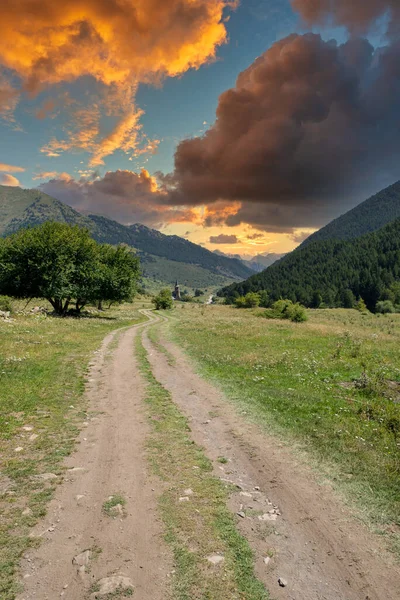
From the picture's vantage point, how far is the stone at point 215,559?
5906mm

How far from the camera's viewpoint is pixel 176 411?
46.0ft

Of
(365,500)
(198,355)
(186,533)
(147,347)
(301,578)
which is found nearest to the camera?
(301,578)

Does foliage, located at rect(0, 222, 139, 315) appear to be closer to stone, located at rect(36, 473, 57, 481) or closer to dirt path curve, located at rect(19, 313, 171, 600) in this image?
dirt path curve, located at rect(19, 313, 171, 600)

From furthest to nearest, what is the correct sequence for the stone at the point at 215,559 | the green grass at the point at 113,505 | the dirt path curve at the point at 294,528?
the green grass at the point at 113,505 < the stone at the point at 215,559 < the dirt path curve at the point at 294,528

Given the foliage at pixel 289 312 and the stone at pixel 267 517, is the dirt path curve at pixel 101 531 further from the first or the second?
the foliage at pixel 289 312

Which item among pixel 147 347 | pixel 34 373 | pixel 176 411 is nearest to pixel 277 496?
pixel 176 411

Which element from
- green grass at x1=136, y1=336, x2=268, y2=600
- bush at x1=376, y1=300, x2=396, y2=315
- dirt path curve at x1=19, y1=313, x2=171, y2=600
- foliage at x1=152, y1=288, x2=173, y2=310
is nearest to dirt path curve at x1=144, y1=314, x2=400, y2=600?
green grass at x1=136, y1=336, x2=268, y2=600

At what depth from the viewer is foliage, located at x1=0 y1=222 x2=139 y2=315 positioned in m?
47.8

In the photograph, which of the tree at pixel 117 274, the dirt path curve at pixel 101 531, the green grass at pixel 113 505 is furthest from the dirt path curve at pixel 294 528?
the tree at pixel 117 274

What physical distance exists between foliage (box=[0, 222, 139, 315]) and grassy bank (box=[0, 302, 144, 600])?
22.7 metres

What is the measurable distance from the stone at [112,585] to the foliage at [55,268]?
45757 millimetres

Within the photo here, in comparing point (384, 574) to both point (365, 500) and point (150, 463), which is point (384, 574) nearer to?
point (365, 500)

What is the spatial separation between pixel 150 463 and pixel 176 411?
14.9 feet

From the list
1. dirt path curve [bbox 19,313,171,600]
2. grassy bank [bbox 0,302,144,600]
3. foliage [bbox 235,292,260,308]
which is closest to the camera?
dirt path curve [bbox 19,313,171,600]
